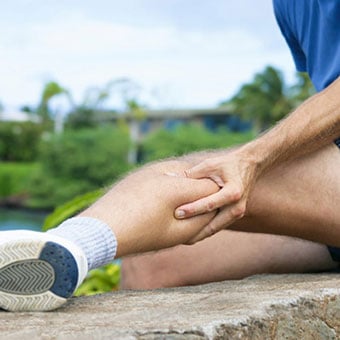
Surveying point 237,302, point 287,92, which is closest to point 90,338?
point 237,302

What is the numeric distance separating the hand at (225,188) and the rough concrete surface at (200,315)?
14cm

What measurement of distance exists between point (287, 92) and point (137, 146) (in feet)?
25.1

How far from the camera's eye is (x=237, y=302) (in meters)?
1.42

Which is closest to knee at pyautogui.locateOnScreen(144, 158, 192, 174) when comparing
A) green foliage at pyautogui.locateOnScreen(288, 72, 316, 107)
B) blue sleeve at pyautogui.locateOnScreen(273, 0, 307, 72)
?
blue sleeve at pyautogui.locateOnScreen(273, 0, 307, 72)

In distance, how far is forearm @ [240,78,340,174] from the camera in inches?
65.7

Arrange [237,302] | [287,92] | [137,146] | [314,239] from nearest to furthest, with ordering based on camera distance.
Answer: [237,302]
[314,239]
[137,146]
[287,92]

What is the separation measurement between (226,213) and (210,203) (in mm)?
62

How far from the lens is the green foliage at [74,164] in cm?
2998

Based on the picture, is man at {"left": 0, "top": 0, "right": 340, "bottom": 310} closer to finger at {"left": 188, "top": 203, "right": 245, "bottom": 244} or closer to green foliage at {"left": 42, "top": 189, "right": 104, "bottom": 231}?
finger at {"left": 188, "top": 203, "right": 245, "bottom": 244}

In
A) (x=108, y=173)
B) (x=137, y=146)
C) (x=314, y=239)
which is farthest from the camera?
(x=137, y=146)

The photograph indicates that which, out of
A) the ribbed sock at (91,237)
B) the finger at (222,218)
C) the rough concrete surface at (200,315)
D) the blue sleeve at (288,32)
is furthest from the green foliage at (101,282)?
the ribbed sock at (91,237)

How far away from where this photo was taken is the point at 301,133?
66.9 inches

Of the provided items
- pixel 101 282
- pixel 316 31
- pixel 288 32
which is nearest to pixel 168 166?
pixel 316 31

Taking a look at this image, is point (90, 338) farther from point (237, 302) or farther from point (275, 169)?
point (275, 169)
